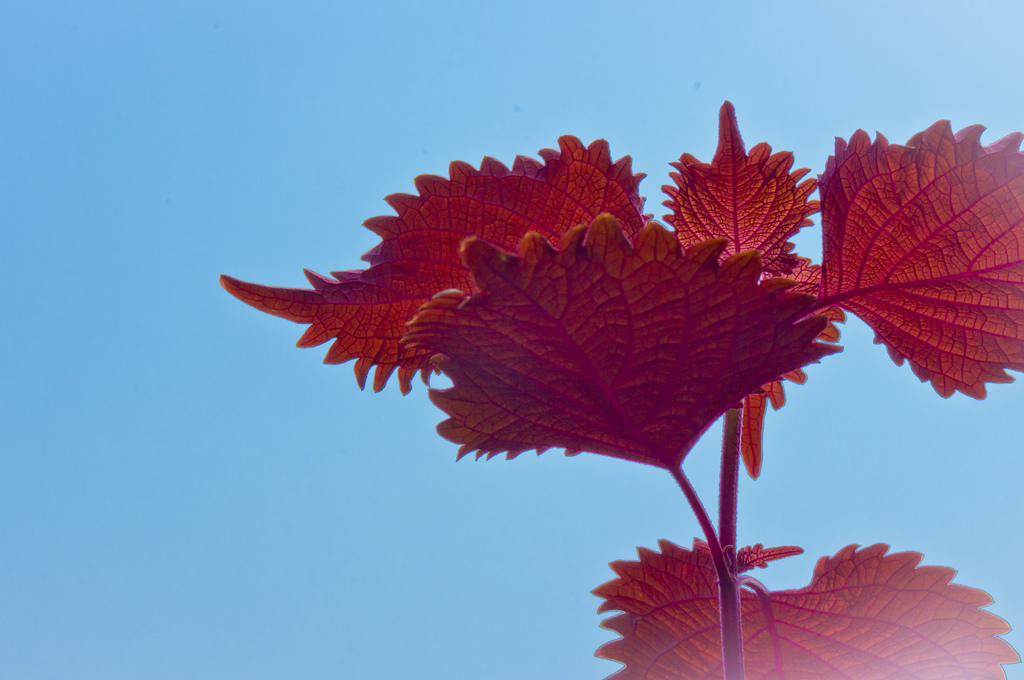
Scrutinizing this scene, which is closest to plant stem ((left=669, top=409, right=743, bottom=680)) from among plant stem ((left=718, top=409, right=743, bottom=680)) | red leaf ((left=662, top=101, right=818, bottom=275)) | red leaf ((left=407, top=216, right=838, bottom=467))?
plant stem ((left=718, top=409, right=743, bottom=680))

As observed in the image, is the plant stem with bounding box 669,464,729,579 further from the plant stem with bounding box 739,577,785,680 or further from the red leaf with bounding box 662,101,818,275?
the red leaf with bounding box 662,101,818,275

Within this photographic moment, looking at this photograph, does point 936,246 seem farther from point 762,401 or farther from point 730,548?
point 730,548


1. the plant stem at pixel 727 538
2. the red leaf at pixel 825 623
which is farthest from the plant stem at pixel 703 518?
the red leaf at pixel 825 623

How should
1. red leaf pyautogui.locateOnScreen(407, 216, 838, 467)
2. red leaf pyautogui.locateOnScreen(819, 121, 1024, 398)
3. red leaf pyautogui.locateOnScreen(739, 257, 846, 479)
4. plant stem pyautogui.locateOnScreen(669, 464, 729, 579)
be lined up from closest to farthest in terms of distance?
red leaf pyautogui.locateOnScreen(407, 216, 838, 467), red leaf pyautogui.locateOnScreen(819, 121, 1024, 398), plant stem pyautogui.locateOnScreen(669, 464, 729, 579), red leaf pyautogui.locateOnScreen(739, 257, 846, 479)

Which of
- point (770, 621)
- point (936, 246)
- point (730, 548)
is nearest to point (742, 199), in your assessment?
point (936, 246)

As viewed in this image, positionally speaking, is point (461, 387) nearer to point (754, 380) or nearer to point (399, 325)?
point (399, 325)

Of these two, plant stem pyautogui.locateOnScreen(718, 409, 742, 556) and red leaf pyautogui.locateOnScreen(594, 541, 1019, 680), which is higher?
plant stem pyautogui.locateOnScreen(718, 409, 742, 556)

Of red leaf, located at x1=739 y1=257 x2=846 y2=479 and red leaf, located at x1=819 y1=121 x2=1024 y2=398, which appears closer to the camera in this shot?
red leaf, located at x1=819 y1=121 x2=1024 y2=398
